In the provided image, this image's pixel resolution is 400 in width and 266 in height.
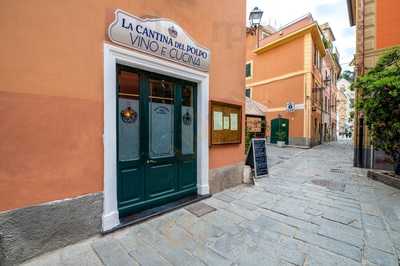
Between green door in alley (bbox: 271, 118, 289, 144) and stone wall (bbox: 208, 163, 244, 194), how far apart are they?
11.8m

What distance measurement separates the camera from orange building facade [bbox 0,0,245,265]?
2.14 metres

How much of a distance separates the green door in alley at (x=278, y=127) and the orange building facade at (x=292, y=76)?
0.28ft

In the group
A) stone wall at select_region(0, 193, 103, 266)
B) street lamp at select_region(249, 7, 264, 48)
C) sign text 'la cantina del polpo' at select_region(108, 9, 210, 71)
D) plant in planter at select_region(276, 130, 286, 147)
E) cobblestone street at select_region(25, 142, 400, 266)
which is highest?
street lamp at select_region(249, 7, 264, 48)

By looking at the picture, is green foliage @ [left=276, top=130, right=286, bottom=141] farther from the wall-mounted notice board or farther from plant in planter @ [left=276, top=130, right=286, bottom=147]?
the wall-mounted notice board

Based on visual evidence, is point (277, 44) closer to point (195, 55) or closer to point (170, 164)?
point (195, 55)

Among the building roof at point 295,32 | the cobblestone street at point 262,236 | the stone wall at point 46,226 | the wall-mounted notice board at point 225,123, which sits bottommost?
the cobblestone street at point 262,236

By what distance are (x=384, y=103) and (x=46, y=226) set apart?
766cm

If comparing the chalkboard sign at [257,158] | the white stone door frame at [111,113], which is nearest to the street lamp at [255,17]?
the chalkboard sign at [257,158]

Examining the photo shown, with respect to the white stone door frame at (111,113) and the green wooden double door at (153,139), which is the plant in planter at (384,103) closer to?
the green wooden double door at (153,139)

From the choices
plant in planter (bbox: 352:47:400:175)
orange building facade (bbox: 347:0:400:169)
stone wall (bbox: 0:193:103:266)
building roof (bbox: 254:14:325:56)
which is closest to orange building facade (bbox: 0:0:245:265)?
stone wall (bbox: 0:193:103:266)

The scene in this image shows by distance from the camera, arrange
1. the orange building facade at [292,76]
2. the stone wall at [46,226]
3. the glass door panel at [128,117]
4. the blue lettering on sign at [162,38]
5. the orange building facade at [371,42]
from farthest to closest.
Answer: the orange building facade at [292,76] < the orange building facade at [371,42] < the glass door panel at [128,117] < the blue lettering on sign at [162,38] < the stone wall at [46,226]

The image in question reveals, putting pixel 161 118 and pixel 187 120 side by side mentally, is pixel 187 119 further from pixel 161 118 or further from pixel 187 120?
pixel 161 118

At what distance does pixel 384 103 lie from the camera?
17.6ft

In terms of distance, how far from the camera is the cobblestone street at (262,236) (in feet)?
7.58
